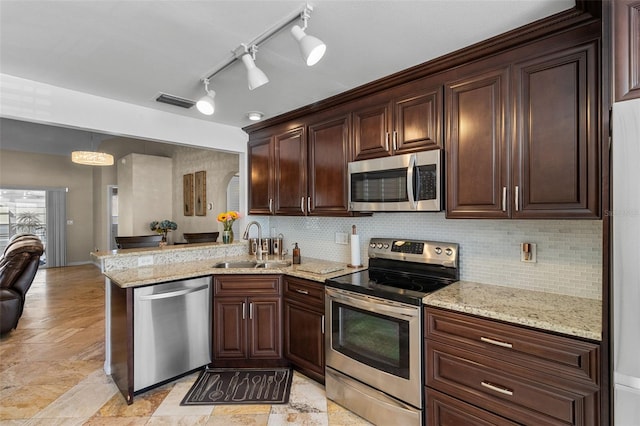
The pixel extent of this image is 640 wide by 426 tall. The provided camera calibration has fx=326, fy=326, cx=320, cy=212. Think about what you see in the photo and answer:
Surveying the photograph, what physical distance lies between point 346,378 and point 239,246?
1985 millimetres

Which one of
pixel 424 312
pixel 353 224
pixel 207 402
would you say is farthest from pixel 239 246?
pixel 424 312

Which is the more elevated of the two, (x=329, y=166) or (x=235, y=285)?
(x=329, y=166)

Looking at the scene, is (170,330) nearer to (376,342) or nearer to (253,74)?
(376,342)

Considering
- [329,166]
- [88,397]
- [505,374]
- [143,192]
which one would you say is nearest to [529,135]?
[505,374]

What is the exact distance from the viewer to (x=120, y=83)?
2381 millimetres

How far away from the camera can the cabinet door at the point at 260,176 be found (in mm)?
3406

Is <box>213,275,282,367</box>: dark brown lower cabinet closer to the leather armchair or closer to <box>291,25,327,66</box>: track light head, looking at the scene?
<box>291,25,327,66</box>: track light head

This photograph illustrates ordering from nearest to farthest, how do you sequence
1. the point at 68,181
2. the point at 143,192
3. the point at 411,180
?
1. the point at 411,180
2. the point at 143,192
3. the point at 68,181

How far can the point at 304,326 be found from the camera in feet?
8.57

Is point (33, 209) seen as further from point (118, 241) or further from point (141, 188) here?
point (118, 241)

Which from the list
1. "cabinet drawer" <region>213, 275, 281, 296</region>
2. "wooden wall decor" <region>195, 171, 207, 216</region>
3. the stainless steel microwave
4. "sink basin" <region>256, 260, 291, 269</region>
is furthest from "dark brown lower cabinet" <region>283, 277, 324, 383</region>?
"wooden wall decor" <region>195, 171, 207, 216</region>

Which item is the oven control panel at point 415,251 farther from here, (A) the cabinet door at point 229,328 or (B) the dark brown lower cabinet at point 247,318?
(A) the cabinet door at point 229,328

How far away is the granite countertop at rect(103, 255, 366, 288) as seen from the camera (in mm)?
2426

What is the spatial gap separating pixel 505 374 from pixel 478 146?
1224 mm
